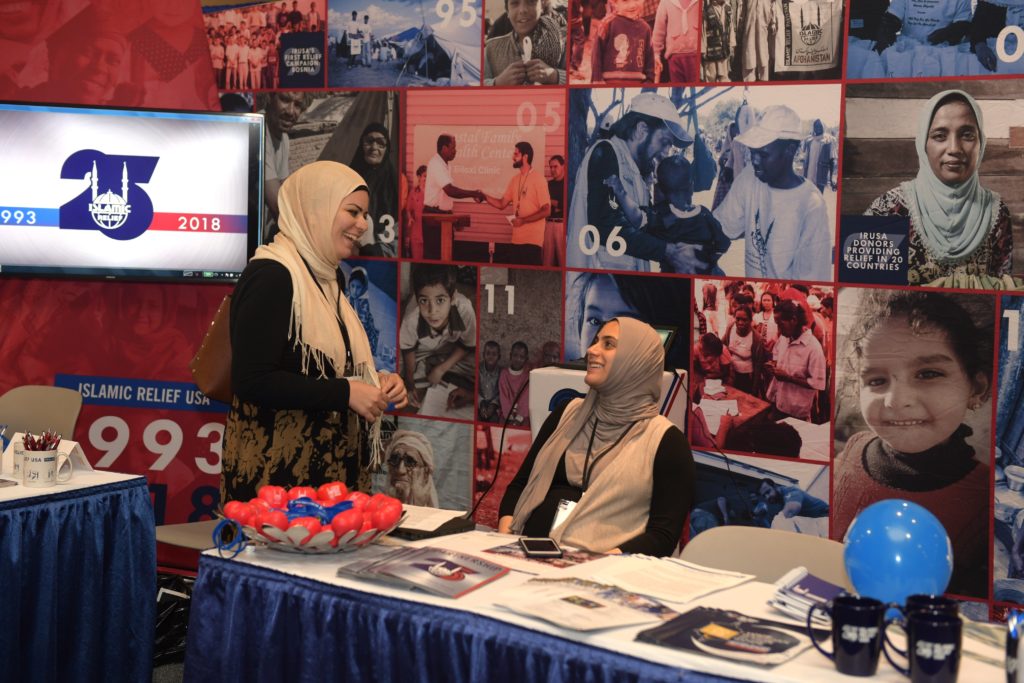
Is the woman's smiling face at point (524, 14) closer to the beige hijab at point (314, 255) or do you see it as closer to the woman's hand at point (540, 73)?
the woman's hand at point (540, 73)

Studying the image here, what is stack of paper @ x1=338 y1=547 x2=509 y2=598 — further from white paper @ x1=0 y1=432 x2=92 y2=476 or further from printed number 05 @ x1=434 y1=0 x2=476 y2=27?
printed number 05 @ x1=434 y1=0 x2=476 y2=27

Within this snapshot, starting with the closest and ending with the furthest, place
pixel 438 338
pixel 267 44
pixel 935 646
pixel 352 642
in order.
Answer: pixel 935 646, pixel 352 642, pixel 438 338, pixel 267 44

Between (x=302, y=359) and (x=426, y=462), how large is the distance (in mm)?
1804

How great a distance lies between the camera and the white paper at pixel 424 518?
2691 mm

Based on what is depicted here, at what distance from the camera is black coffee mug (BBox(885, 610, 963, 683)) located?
5.73 ft

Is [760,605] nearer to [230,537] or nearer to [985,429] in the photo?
[230,537]

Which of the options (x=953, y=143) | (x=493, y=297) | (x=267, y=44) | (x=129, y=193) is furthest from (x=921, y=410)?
(x=129, y=193)

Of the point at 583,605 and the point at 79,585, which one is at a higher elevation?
the point at 583,605

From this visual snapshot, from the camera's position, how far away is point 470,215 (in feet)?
15.5

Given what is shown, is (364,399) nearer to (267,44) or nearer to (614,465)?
(614,465)

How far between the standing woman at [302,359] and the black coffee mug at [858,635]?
5.26 feet

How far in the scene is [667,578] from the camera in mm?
2350

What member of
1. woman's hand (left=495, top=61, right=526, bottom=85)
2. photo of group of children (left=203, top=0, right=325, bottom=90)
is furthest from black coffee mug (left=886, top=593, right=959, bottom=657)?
photo of group of children (left=203, top=0, right=325, bottom=90)

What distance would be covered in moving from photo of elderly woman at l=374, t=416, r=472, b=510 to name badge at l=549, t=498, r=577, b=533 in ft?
5.60
